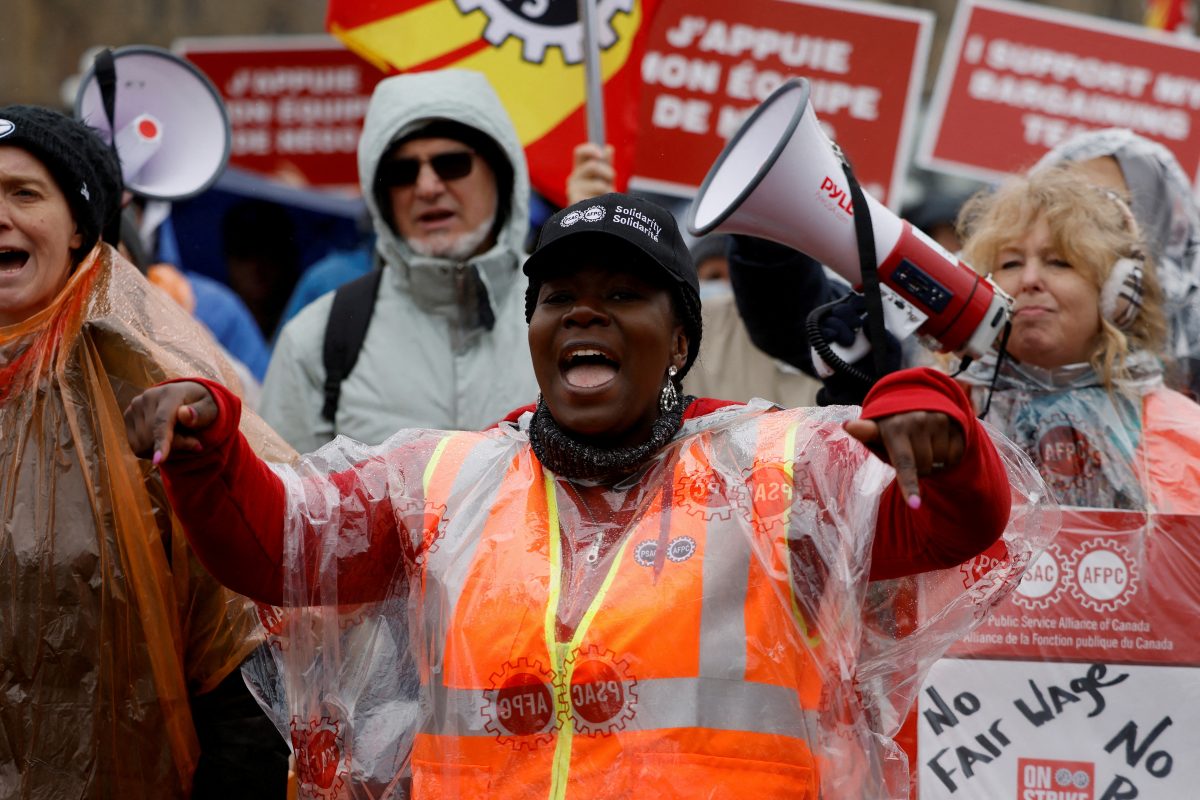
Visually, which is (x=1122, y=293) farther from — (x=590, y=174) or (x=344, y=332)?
(x=344, y=332)

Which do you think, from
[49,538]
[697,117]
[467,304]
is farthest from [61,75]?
[49,538]

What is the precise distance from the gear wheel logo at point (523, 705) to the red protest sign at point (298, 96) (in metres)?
5.67

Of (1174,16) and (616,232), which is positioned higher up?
(1174,16)

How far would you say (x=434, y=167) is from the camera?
425 cm

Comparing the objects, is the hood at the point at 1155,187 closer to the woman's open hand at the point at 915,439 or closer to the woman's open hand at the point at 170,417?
the woman's open hand at the point at 915,439

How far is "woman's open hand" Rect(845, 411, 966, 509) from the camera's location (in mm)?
2264

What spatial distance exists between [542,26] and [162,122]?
3.92 feet

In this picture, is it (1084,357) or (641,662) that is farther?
(1084,357)

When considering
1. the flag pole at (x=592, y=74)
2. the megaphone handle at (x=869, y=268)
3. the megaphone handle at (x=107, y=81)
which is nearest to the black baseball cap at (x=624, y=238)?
the megaphone handle at (x=869, y=268)

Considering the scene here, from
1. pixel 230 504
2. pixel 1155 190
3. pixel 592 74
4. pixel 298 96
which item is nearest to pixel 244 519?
pixel 230 504

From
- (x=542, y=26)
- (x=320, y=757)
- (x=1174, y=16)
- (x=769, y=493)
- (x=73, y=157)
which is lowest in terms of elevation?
(x=320, y=757)

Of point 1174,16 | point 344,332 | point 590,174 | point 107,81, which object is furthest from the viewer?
point 1174,16

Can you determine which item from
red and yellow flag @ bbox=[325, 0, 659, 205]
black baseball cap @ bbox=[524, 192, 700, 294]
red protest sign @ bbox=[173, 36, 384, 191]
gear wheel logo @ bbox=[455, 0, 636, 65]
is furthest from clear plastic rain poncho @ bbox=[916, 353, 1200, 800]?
red protest sign @ bbox=[173, 36, 384, 191]

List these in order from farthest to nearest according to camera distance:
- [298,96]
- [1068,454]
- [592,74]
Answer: [298,96]
[592,74]
[1068,454]
